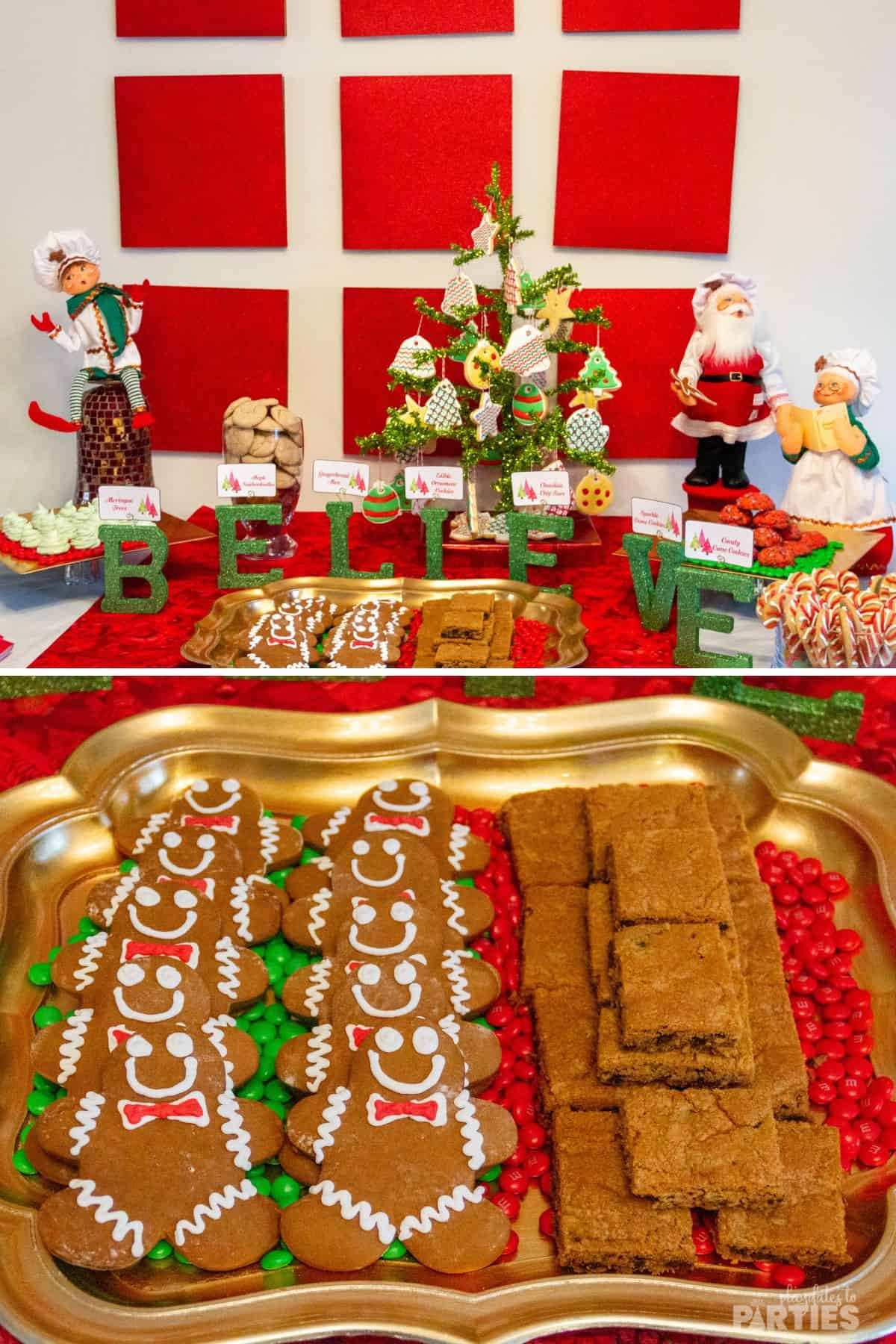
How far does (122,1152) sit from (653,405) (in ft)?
4.08

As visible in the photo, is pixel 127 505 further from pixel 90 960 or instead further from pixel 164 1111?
pixel 164 1111

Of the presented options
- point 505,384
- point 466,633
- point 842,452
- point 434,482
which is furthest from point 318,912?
point 842,452

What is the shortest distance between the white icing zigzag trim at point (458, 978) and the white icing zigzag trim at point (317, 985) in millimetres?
100

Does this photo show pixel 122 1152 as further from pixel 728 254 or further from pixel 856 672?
pixel 728 254

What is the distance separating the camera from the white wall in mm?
1500

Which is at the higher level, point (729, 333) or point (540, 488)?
point (729, 333)

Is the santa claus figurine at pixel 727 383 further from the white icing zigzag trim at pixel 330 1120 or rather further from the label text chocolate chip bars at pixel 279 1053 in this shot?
the white icing zigzag trim at pixel 330 1120

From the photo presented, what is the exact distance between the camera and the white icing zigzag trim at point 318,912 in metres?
1.09

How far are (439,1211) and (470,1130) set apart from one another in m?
0.07

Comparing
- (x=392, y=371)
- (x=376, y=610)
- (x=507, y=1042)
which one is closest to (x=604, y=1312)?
(x=507, y=1042)

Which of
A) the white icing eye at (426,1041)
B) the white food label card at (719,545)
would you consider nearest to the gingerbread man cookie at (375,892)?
the white icing eye at (426,1041)

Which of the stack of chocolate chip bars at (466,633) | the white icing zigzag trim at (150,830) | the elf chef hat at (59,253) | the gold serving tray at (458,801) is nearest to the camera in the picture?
the gold serving tray at (458,801)

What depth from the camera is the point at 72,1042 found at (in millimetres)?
984

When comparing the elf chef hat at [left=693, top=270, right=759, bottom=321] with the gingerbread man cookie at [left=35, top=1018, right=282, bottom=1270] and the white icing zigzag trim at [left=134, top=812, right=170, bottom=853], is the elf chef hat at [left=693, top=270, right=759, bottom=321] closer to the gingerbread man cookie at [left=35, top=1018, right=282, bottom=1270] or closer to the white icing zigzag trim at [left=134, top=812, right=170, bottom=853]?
the white icing zigzag trim at [left=134, top=812, right=170, bottom=853]
